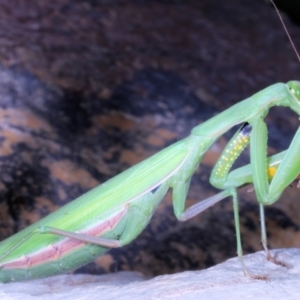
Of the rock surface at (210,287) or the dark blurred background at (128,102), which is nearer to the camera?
the rock surface at (210,287)

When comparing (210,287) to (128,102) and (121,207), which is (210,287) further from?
(128,102)

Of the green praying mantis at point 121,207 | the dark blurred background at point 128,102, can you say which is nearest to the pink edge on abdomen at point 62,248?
the green praying mantis at point 121,207

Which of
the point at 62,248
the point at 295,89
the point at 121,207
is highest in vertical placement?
the point at 295,89

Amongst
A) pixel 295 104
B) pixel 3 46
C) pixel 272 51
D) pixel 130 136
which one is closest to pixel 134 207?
pixel 295 104

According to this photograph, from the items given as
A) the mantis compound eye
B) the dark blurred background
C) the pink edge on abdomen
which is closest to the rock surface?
the pink edge on abdomen

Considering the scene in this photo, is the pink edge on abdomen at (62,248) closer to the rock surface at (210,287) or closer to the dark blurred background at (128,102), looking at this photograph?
the rock surface at (210,287)

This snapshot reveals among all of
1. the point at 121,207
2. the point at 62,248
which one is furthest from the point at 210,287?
the point at 62,248

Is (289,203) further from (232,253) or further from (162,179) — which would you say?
(162,179)
